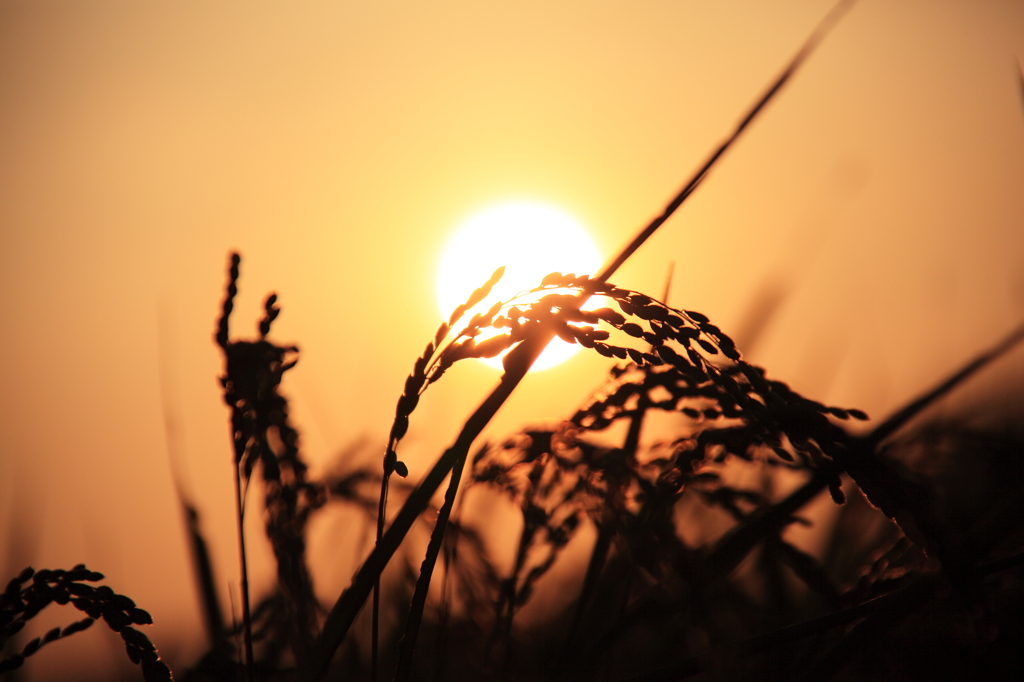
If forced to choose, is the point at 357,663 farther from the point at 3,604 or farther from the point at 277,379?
the point at 277,379

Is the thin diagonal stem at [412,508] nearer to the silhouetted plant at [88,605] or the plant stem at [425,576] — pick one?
the plant stem at [425,576]

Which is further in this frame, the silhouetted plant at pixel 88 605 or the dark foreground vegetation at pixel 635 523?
the silhouetted plant at pixel 88 605

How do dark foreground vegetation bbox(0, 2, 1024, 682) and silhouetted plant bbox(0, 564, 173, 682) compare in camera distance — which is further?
silhouetted plant bbox(0, 564, 173, 682)

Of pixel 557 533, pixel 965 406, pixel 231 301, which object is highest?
pixel 231 301

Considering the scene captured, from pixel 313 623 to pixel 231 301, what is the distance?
0.67 m

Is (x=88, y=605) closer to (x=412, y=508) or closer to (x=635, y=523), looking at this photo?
(x=412, y=508)

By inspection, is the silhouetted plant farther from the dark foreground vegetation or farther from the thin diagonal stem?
the thin diagonal stem

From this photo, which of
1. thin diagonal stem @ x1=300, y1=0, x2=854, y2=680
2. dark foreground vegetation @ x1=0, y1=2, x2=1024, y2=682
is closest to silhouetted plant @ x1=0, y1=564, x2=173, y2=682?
dark foreground vegetation @ x1=0, y1=2, x2=1024, y2=682

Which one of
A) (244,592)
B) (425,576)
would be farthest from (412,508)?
(244,592)

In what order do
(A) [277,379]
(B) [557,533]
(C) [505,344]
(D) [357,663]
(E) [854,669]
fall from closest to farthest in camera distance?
(C) [505,344], (A) [277,379], (B) [557,533], (E) [854,669], (D) [357,663]

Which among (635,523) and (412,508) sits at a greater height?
(412,508)

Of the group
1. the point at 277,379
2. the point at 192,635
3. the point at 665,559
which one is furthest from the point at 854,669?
the point at 192,635

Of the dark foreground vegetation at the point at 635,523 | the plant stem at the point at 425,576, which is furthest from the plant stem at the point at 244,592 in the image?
the plant stem at the point at 425,576

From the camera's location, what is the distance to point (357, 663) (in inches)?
55.0
